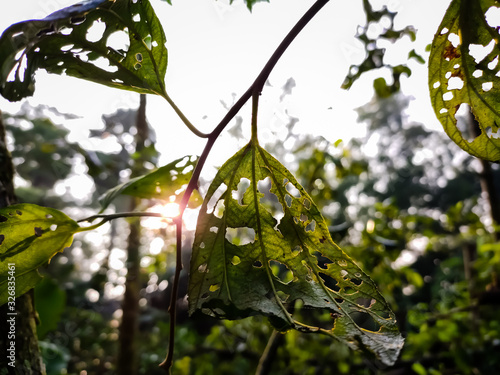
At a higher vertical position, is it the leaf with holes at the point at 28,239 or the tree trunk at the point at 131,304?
the leaf with holes at the point at 28,239

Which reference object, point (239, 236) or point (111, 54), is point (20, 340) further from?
point (239, 236)

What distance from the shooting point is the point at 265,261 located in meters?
0.58

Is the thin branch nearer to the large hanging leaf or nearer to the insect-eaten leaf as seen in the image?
the insect-eaten leaf

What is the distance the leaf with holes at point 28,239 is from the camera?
0.54 meters

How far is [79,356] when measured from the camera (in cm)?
396

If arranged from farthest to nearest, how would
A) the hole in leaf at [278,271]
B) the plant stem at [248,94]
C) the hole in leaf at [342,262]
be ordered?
the hole in leaf at [278,271] → the hole in leaf at [342,262] → the plant stem at [248,94]

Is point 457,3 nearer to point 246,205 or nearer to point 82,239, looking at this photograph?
point 246,205

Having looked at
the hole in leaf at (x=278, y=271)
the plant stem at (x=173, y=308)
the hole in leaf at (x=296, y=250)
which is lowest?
the hole in leaf at (x=278, y=271)

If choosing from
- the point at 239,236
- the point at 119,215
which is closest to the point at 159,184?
the point at 119,215

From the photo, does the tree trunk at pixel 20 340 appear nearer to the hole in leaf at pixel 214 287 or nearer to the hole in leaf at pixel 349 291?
the hole in leaf at pixel 214 287

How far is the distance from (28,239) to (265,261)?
15.2 inches

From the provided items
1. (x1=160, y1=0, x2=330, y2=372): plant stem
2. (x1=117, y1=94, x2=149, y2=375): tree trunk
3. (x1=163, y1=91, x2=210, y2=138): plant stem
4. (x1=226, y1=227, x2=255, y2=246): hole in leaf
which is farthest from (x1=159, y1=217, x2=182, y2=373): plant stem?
(x1=117, y1=94, x2=149, y2=375): tree trunk

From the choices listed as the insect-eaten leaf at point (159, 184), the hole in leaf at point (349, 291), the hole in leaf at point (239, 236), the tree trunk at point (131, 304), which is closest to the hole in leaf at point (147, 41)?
the insect-eaten leaf at point (159, 184)

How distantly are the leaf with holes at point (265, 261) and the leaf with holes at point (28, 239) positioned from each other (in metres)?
0.23
